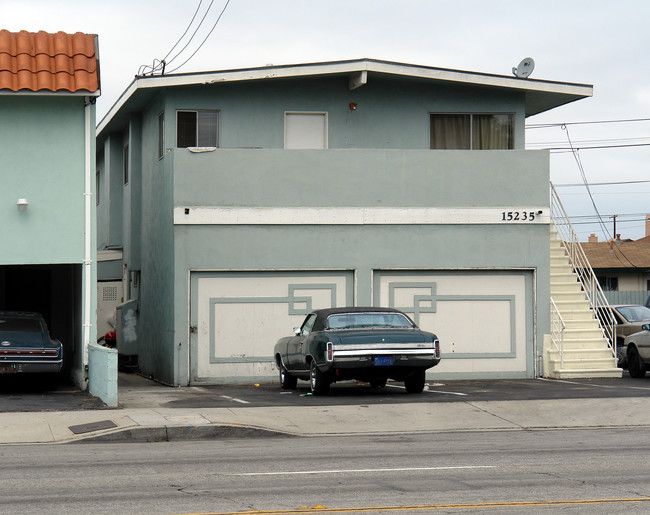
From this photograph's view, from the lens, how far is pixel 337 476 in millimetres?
10727

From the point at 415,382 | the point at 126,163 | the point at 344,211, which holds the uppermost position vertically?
the point at 126,163

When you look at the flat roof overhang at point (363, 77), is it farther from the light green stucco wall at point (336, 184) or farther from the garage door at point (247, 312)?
the garage door at point (247, 312)

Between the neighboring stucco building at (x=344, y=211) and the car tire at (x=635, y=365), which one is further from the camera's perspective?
the car tire at (x=635, y=365)

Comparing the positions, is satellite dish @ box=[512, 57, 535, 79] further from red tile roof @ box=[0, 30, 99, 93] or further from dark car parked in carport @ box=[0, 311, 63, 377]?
dark car parked in carport @ box=[0, 311, 63, 377]

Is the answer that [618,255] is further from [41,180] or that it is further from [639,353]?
[41,180]

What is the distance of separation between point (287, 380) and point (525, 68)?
410 inches

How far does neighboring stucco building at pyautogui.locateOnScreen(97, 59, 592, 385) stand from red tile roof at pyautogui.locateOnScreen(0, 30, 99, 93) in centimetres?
387

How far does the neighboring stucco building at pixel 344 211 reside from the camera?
22672mm

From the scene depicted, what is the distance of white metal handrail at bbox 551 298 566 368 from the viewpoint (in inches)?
922

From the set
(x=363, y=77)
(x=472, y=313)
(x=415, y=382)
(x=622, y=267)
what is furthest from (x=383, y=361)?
(x=622, y=267)

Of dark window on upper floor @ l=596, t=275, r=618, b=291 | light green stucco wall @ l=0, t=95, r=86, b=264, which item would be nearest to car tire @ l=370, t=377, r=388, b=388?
light green stucco wall @ l=0, t=95, r=86, b=264

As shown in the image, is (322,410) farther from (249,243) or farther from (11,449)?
(249,243)

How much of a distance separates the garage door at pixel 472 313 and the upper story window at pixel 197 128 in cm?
505

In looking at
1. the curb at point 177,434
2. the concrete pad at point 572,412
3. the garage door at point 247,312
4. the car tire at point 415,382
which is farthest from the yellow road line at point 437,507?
the garage door at point 247,312
